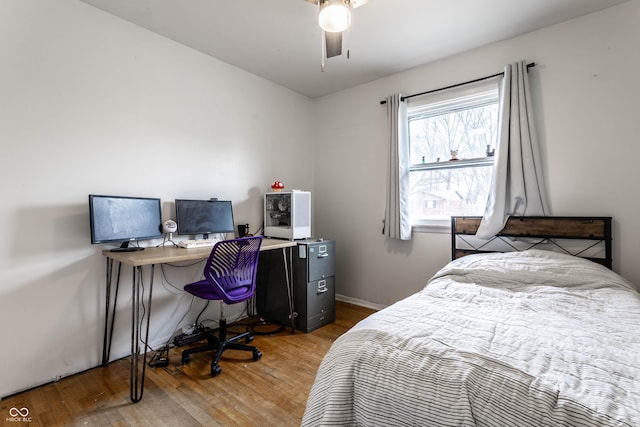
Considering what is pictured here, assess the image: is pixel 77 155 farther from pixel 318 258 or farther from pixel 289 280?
pixel 318 258

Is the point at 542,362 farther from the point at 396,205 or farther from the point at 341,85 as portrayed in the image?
the point at 341,85

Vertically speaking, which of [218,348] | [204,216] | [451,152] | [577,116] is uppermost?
[577,116]

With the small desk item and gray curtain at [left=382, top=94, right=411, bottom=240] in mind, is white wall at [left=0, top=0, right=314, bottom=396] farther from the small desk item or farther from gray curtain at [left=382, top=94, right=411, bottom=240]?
gray curtain at [left=382, top=94, right=411, bottom=240]

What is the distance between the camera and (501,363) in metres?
0.97

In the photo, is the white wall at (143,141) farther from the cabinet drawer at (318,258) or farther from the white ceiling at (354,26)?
the cabinet drawer at (318,258)

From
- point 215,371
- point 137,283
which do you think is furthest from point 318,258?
point 137,283

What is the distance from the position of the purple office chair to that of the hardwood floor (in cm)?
10

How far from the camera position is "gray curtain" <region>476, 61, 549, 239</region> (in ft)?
8.02

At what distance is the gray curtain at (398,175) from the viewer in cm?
313

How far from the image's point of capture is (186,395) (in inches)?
73.2

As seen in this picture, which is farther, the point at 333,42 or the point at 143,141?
the point at 143,141

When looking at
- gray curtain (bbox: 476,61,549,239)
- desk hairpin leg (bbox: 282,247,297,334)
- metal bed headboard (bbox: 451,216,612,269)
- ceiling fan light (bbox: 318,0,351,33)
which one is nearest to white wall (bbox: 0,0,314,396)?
desk hairpin leg (bbox: 282,247,297,334)

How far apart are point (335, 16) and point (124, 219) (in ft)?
6.41

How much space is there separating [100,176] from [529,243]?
347cm
